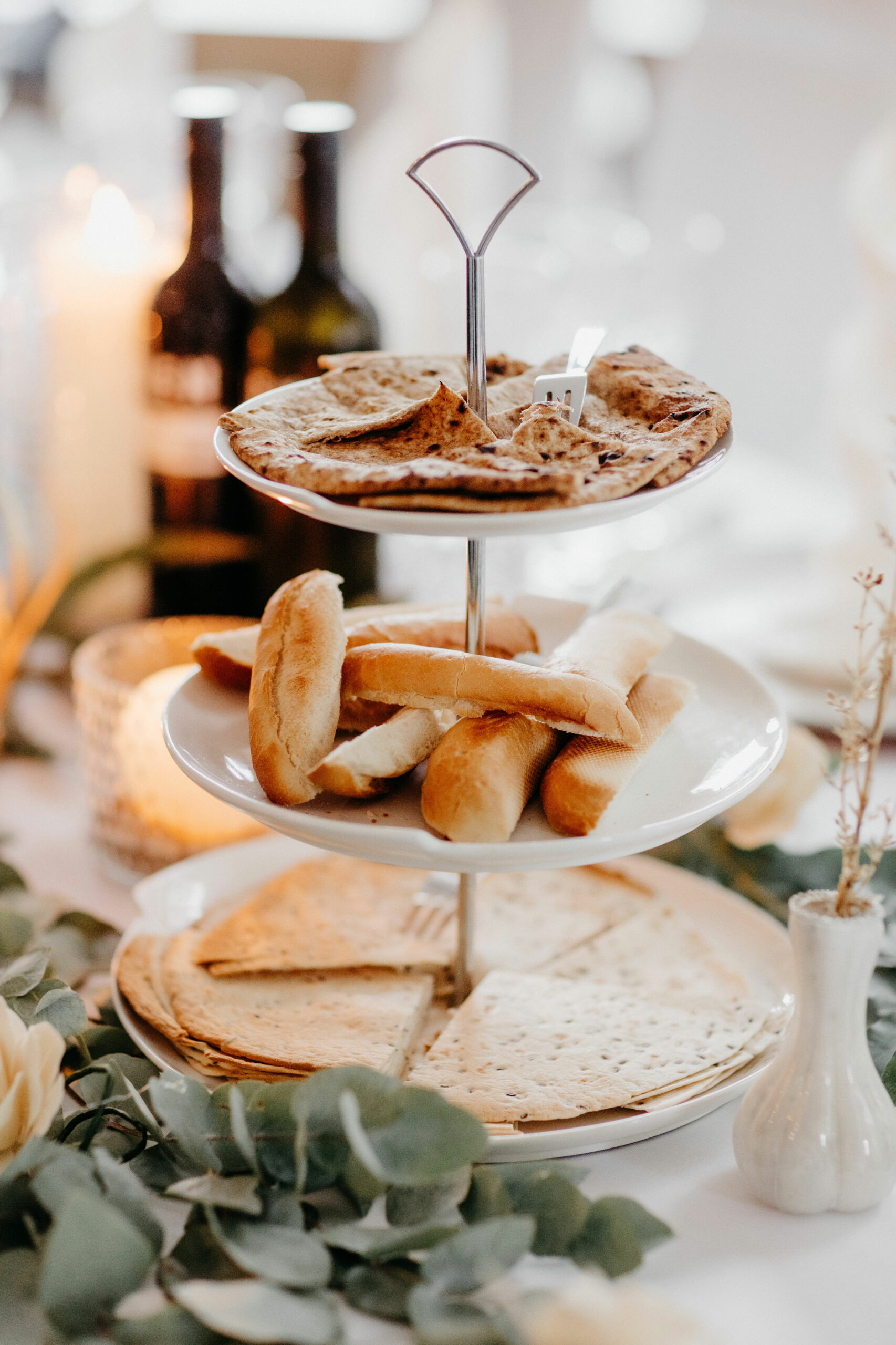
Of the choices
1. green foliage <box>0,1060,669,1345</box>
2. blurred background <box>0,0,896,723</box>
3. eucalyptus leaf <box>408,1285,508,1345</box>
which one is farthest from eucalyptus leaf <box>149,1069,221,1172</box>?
blurred background <box>0,0,896,723</box>

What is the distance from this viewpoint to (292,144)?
1077 mm

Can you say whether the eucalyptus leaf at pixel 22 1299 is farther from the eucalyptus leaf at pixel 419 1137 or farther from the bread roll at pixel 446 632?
the bread roll at pixel 446 632

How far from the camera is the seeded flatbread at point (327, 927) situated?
29.0 inches

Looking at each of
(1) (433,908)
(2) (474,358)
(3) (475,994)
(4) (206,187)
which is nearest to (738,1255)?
(3) (475,994)

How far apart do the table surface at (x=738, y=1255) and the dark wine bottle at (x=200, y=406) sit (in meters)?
0.73

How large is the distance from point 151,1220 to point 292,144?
0.87m

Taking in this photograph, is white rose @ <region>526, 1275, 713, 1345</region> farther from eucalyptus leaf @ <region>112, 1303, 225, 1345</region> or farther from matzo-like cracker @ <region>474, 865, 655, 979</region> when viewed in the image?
matzo-like cracker @ <region>474, 865, 655, 979</region>

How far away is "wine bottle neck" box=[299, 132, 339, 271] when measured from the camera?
1.06 metres

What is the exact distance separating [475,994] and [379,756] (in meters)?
0.19

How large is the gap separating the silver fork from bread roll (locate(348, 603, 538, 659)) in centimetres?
16

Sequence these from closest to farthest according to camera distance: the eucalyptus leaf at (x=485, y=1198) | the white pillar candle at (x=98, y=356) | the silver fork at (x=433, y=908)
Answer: the eucalyptus leaf at (x=485, y=1198) < the silver fork at (x=433, y=908) < the white pillar candle at (x=98, y=356)

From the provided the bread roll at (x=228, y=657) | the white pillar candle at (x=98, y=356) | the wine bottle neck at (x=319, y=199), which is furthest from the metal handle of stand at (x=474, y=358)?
the white pillar candle at (x=98, y=356)

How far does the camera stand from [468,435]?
553 millimetres

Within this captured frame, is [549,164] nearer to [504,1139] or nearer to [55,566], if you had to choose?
[55,566]
